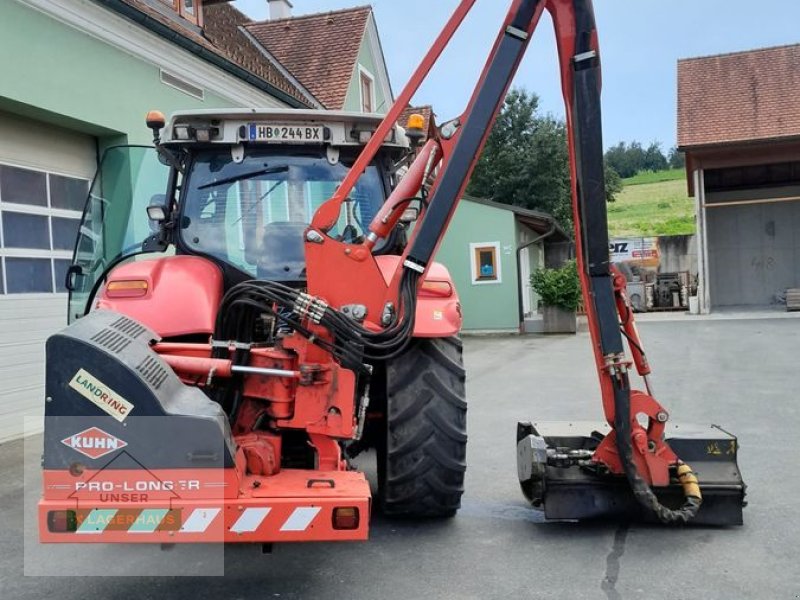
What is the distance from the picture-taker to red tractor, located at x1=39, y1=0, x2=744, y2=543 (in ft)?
9.39

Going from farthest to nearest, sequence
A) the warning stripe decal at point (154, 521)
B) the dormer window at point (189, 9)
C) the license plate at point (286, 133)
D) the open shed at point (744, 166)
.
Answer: the open shed at point (744, 166) < the dormer window at point (189, 9) < the license plate at point (286, 133) < the warning stripe decal at point (154, 521)

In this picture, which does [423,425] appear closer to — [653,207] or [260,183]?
[260,183]

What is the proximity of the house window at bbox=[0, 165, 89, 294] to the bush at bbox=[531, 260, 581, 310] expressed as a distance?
11682 mm

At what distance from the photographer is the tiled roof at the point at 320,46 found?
1691cm

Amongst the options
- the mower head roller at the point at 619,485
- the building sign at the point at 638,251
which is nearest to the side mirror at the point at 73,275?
the mower head roller at the point at 619,485

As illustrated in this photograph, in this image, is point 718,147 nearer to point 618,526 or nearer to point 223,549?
point 618,526

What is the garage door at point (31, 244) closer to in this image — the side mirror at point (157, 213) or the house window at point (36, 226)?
the house window at point (36, 226)

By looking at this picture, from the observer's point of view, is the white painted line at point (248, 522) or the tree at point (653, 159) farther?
the tree at point (653, 159)

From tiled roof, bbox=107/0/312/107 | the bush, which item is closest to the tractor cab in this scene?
tiled roof, bbox=107/0/312/107

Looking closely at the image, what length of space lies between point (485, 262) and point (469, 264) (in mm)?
420

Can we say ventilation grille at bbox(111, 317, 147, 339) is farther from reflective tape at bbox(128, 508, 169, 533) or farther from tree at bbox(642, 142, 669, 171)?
tree at bbox(642, 142, 669, 171)

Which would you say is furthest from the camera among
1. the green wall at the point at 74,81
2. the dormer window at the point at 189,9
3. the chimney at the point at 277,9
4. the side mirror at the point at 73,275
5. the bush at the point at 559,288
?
the chimney at the point at 277,9

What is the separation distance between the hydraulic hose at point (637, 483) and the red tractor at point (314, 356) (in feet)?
0.03

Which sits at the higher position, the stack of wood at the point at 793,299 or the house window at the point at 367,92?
the house window at the point at 367,92
